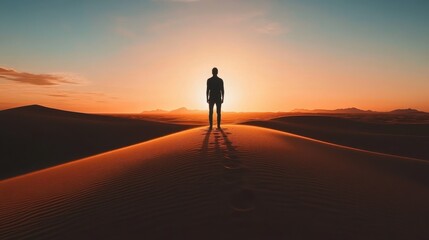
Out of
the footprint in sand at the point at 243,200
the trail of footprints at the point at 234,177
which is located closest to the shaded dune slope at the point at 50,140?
the trail of footprints at the point at 234,177

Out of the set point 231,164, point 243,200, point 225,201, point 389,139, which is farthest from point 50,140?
point 389,139

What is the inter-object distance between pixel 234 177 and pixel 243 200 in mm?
827

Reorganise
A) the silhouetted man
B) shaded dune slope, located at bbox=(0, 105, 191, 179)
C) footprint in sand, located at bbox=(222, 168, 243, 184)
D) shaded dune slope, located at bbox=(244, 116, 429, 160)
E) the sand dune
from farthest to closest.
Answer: shaded dune slope, located at bbox=(244, 116, 429, 160), shaded dune slope, located at bbox=(0, 105, 191, 179), the silhouetted man, footprint in sand, located at bbox=(222, 168, 243, 184), the sand dune

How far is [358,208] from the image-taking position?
4102 mm

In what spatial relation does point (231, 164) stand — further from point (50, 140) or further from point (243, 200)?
point (50, 140)

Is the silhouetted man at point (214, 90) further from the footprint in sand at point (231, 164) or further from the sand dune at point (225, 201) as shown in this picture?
the footprint in sand at point (231, 164)

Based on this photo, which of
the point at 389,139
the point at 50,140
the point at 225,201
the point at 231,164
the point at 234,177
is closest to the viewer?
the point at 225,201

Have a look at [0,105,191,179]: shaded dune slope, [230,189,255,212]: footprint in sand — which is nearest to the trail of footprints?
[230,189,255,212]: footprint in sand

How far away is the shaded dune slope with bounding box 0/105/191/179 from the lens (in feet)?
44.4

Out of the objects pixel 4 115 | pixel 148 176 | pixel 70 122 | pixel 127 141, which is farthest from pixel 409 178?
pixel 4 115

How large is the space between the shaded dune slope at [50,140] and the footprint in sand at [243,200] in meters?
11.4

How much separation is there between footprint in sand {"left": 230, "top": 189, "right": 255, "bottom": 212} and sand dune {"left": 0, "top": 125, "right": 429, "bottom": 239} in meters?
0.01

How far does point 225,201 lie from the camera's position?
3.97m

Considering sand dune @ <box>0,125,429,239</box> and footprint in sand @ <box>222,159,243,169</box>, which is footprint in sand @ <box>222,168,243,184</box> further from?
footprint in sand @ <box>222,159,243,169</box>
